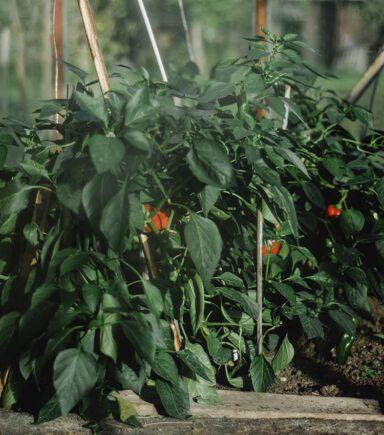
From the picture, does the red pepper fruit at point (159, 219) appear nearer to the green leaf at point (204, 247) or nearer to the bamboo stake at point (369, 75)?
the green leaf at point (204, 247)

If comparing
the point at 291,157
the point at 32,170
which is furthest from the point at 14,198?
the point at 291,157

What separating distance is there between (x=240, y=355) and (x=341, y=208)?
2.02 ft

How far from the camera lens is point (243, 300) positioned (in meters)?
2.27

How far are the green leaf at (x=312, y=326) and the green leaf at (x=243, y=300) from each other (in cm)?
19

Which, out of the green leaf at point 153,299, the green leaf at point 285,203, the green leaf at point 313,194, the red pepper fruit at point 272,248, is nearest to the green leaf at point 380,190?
the green leaf at point 313,194

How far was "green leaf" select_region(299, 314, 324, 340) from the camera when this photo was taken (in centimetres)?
236

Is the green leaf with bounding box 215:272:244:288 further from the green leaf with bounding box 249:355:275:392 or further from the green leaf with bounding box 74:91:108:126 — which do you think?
the green leaf with bounding box 74:91:108:126

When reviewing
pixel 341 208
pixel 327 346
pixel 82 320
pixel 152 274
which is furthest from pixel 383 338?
pixel 82 320

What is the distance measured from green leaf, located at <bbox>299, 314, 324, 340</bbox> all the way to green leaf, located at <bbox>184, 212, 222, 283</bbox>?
550 mm

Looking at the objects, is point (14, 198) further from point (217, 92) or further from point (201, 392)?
point (201, 392)

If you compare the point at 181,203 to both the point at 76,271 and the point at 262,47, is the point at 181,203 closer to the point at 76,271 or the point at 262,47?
the point at 76,271

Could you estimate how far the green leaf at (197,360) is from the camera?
2180 mm

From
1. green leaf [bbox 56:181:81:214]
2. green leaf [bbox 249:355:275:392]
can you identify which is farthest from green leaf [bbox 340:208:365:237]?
green leaf [bbox 56:181:81:214]

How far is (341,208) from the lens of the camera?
2.66m
